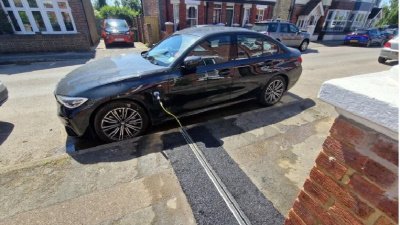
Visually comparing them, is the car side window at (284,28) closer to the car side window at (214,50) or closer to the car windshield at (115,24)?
the car side window at (214,50)

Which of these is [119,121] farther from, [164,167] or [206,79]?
[206,79]

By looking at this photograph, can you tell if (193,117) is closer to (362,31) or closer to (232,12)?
(232,12)

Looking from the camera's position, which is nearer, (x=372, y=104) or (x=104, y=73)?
(x=372, y=104)

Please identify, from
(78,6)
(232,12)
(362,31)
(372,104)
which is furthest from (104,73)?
(362,31)

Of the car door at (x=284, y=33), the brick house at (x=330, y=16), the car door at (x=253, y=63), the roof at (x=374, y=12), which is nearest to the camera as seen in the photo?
the car door at (x=253, y=63)

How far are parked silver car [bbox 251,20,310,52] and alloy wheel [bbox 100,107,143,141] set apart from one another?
10.8 metres

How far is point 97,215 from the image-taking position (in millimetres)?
2193

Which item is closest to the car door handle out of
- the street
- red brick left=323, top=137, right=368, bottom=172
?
the street

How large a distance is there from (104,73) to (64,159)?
4.56ft

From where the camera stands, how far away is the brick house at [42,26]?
10.7m

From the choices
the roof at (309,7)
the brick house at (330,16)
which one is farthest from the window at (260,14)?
the roof at (309,7)

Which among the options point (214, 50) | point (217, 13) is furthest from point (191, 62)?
point (217, 13)

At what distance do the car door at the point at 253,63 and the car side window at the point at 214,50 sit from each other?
22 centimetres

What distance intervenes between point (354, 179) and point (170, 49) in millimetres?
3458
